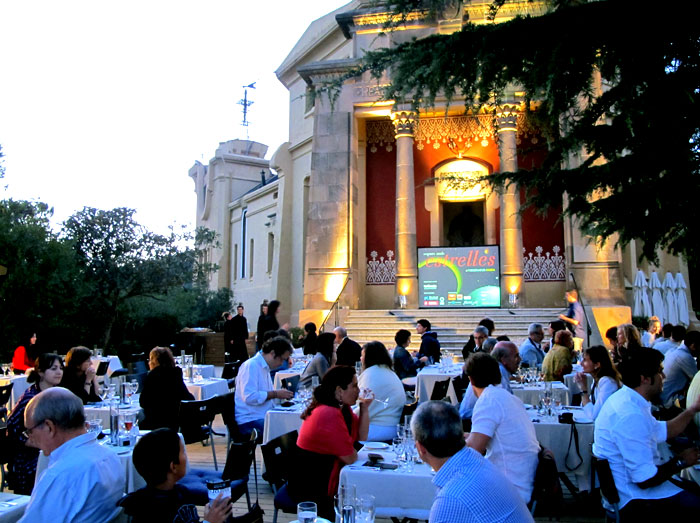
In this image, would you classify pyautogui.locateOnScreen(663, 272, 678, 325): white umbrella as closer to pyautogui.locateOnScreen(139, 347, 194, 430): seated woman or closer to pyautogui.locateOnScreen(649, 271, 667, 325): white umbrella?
pyautogui.locateOnScreen(649, 271, 667, 325): white umbrella

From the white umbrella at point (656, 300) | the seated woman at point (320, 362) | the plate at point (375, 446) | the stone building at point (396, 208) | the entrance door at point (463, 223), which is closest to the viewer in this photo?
the plate at point (375, 446)

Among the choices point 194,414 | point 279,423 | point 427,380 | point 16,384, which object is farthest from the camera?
point 16,384

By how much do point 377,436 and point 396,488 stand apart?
2.00m

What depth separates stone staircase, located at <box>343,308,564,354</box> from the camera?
18219 mm

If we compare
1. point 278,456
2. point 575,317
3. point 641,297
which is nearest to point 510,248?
point 641,297

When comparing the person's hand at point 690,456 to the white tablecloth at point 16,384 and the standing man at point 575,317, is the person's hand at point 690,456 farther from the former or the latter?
the white tablecloth at point 16,384

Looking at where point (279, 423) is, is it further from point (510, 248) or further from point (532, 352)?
point (510, 248)

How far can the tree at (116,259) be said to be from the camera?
2070 cm

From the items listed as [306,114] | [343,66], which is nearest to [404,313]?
[343,66]

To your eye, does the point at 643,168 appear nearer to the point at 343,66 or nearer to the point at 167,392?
the point at 167,392

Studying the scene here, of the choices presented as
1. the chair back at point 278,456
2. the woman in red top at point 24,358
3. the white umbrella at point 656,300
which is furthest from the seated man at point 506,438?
the white umbrella at point 656,300

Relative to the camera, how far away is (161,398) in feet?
22.4

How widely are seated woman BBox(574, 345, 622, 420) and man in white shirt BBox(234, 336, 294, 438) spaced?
11.1 feet

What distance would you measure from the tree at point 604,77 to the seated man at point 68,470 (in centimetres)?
383
